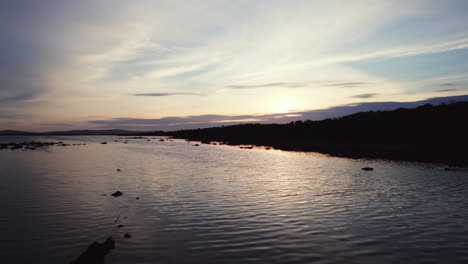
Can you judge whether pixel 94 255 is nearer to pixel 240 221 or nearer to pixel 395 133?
pixel 240 221

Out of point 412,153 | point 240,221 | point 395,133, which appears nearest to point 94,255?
point 240,221

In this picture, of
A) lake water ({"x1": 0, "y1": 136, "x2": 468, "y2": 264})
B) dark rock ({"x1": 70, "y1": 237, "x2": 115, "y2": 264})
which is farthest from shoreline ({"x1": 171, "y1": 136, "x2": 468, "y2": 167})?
dark rock ({"x1": 70, "y1": 237, "x2": 115, "y2": 264})

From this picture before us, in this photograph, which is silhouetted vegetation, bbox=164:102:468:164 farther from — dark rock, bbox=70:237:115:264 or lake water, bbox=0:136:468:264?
dark rock, bbox=70:237:115:264

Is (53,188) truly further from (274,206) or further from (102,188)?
(274,206)

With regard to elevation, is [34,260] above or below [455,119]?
below

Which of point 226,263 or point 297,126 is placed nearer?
point 226,263

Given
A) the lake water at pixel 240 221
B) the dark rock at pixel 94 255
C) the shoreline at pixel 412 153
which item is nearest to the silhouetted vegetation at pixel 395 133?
the shoreline at pixel 412 153

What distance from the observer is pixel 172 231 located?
44.9ft

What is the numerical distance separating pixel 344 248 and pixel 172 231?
7.57 m

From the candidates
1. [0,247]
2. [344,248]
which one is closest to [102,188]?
[0,247]

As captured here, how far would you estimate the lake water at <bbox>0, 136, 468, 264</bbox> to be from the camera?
11133 mm

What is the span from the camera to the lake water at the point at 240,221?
11.1 metres

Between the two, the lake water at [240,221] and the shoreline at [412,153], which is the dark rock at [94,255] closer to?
the lake water at [240,221]

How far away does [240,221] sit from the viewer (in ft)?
49.8
